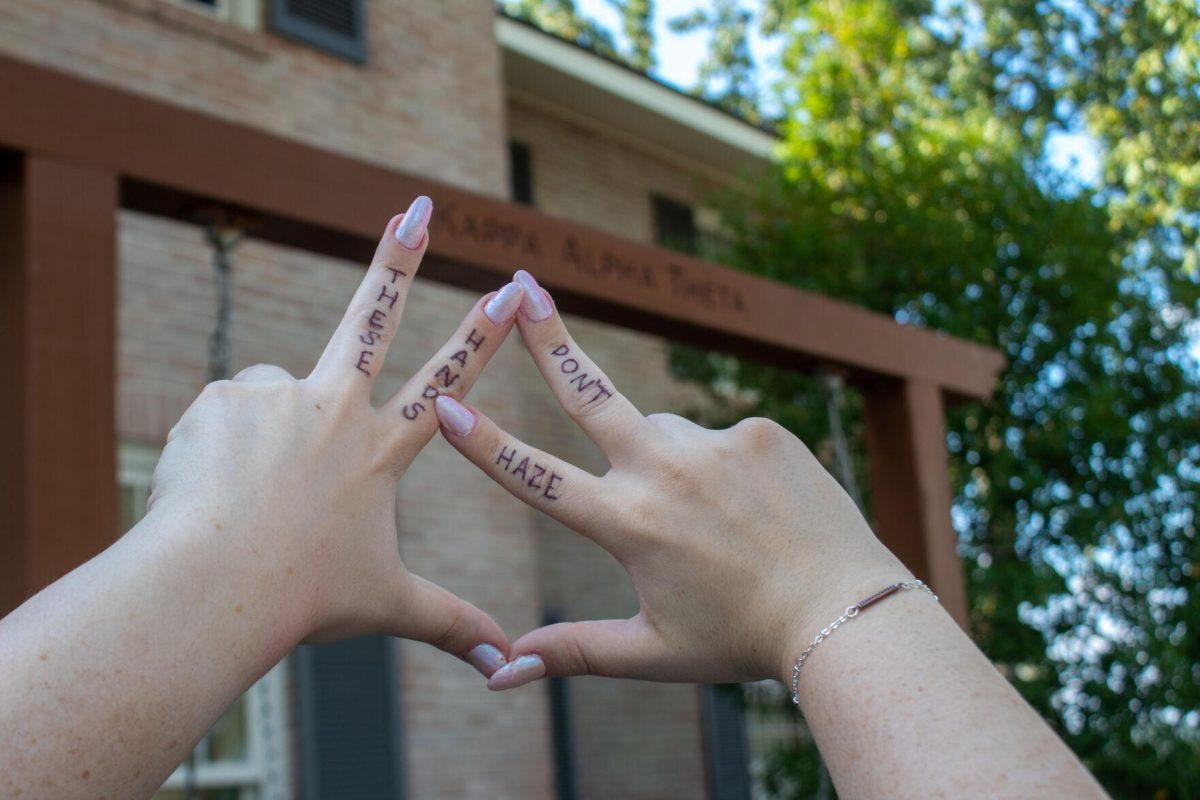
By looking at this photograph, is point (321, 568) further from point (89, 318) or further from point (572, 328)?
point (572, 328)

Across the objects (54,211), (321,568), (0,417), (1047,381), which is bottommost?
(321,568)

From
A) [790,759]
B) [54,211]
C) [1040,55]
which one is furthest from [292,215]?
[1040,55]

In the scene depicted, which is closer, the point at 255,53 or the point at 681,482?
the point at 681,482

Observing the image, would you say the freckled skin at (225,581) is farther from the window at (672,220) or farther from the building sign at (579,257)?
the window at (672,220)

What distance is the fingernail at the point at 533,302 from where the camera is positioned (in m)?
1.30

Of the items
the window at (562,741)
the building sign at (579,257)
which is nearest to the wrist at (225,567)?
the building sign at (579,257)

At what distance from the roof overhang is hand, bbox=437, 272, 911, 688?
23.4 feet

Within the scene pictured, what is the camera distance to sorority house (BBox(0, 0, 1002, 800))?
252 cm

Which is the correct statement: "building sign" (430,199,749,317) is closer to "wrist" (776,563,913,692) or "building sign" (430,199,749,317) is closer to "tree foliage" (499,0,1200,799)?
"wrist" (776,563,913,692)

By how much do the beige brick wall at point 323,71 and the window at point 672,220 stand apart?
214cm

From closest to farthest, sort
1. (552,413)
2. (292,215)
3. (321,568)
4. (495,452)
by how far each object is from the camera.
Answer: (321,568), (495,452), (292,215), (552,413)

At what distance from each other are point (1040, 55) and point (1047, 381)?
4502mm

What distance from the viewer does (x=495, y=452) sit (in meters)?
1.30

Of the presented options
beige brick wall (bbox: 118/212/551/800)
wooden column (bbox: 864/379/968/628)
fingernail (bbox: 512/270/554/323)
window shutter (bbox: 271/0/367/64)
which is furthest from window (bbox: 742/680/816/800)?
fingernail (bbox: 512/270/554/323)
